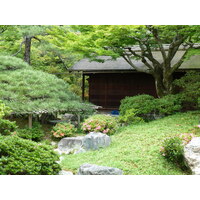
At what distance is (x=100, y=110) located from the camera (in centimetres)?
1312

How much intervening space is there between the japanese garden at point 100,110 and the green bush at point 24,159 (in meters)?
0.02

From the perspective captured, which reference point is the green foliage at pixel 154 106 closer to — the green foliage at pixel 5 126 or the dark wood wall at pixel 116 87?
the dark wood wall at pixel 116 87

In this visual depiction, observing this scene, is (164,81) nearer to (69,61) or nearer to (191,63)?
(191,63)

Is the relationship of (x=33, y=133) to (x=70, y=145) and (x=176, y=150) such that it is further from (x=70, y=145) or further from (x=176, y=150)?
(x=176, y=150)

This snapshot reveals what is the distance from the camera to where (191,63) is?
11242 millimetres

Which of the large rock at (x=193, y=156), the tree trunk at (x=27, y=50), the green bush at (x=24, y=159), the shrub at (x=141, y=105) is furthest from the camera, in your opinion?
the tree trunk at (x=27, y=50)

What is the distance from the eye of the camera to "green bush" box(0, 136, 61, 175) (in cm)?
452

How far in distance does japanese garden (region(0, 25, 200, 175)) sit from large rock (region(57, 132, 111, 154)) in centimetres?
3

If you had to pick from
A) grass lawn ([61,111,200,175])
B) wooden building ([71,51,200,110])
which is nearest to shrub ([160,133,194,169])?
grass lawn ([61,111,200,175])

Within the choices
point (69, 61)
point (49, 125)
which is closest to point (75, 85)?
point (69, 61)

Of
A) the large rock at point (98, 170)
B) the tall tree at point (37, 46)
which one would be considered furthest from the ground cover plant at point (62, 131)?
the large rock at point (98, 170)

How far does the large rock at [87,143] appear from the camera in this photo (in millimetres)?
7422

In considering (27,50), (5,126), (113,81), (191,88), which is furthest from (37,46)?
(5,126)
